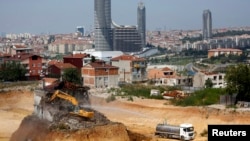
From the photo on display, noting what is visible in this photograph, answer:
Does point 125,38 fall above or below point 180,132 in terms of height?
above

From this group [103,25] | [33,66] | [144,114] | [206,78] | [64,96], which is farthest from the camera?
[103,25]

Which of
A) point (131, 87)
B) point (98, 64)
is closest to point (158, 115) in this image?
point (131, 87)

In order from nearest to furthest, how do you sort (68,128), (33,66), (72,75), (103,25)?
(68,128)
(72,75)
(33,66)
(103,25)

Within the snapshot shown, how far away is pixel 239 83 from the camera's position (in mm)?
28688

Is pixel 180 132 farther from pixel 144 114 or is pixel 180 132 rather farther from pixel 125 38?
pixel 125 38

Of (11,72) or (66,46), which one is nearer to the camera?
(11,72)

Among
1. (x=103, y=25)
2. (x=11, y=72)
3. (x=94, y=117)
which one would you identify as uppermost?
(x=103, y=25)

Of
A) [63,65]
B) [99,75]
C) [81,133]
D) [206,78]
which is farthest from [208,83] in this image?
[81,133]

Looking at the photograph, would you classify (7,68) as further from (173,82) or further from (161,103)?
(161,103)

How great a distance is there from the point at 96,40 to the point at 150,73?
7006 centimetres

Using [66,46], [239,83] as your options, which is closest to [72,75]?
[239,83]

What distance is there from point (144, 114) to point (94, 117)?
9.92 meters

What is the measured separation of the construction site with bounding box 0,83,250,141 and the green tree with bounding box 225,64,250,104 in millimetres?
2179

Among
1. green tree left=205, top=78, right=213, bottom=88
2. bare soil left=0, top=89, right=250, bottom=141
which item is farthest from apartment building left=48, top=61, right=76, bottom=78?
green tree left=205, top=78, right=213, bottom=88
